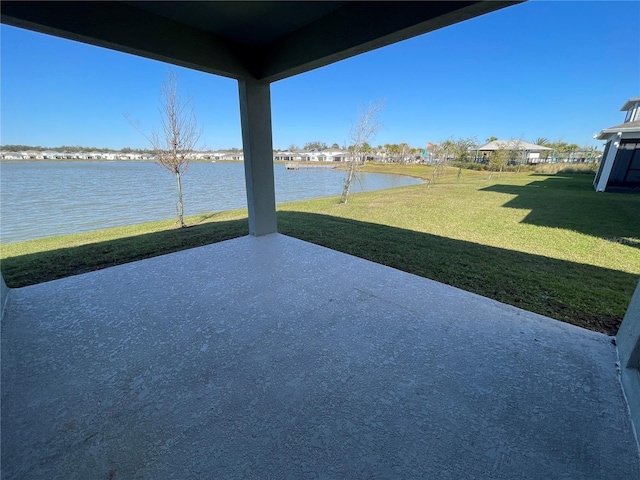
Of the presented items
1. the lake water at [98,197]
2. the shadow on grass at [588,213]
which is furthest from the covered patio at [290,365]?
the lake water at [98,197]

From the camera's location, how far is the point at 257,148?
3783 mm

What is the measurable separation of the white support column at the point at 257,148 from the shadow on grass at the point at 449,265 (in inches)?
28.7

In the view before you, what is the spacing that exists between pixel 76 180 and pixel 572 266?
15928 millimetres

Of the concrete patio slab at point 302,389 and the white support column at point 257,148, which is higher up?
the white support column at point 257,148

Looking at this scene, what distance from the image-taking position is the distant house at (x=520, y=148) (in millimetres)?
19842

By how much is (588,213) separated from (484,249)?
185 inches

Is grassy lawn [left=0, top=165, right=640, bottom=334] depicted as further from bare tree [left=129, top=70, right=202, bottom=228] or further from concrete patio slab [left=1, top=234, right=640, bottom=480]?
bare tree [left=129, top=70, right=202, bottom=228]

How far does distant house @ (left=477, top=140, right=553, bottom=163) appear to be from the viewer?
19842mm

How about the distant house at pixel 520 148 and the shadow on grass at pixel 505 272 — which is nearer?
the shadow on grass at pixel 505 272

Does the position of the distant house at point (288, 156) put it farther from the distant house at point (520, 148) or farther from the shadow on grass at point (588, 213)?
the shadow on grass at point (588, 213)

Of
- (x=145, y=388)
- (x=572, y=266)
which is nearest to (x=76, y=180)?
(x=145, y=388)

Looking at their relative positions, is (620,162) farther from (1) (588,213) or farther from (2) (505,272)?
(2) (505,272)

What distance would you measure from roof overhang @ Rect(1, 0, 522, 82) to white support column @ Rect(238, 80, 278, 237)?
1.45 ft

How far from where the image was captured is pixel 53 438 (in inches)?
44.3
